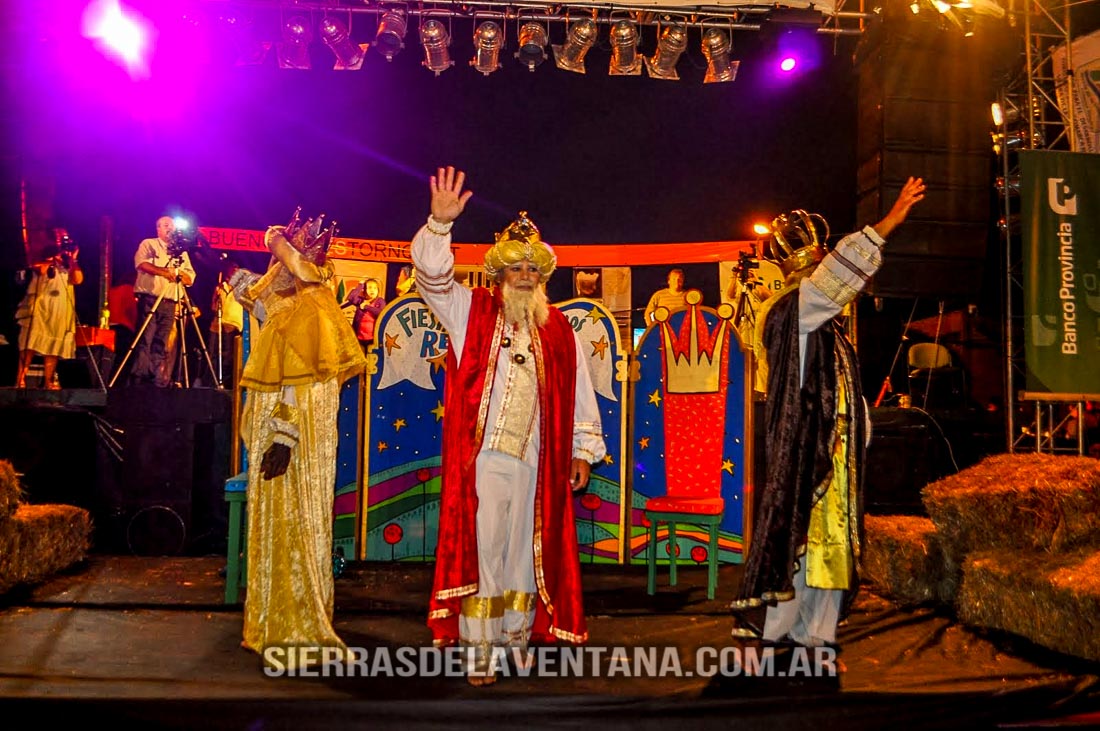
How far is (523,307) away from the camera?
3721mm

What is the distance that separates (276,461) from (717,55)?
5.72 m

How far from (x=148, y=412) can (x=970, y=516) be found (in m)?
5.40

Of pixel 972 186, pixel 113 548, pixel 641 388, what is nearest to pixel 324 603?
pixel 641 388

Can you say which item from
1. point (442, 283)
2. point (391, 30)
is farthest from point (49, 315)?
point (442, 283)

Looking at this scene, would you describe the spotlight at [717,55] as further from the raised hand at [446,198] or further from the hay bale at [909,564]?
the raised hand at [446,198]

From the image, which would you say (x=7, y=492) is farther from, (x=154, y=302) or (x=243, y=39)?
(x=243, y=39)

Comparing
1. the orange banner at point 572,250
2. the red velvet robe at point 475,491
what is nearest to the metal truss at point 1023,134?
the orange banner at point 572,250

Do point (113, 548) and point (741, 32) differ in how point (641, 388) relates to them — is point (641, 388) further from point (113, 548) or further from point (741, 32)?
point (741, 32)

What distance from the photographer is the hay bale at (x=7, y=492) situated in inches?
179

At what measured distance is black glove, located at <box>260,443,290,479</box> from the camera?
341 cm

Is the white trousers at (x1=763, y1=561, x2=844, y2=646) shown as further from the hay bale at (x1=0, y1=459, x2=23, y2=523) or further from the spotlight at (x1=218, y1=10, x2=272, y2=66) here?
the spotlight at (x1=218, y1=10, x2=272, y2=66)

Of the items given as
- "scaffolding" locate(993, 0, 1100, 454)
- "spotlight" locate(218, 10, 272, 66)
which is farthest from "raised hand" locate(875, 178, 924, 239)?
"spotlight" locate(218, 10, 272, 66)

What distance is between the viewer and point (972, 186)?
7.29 metres

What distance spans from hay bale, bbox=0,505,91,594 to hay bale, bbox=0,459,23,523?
5 cm
